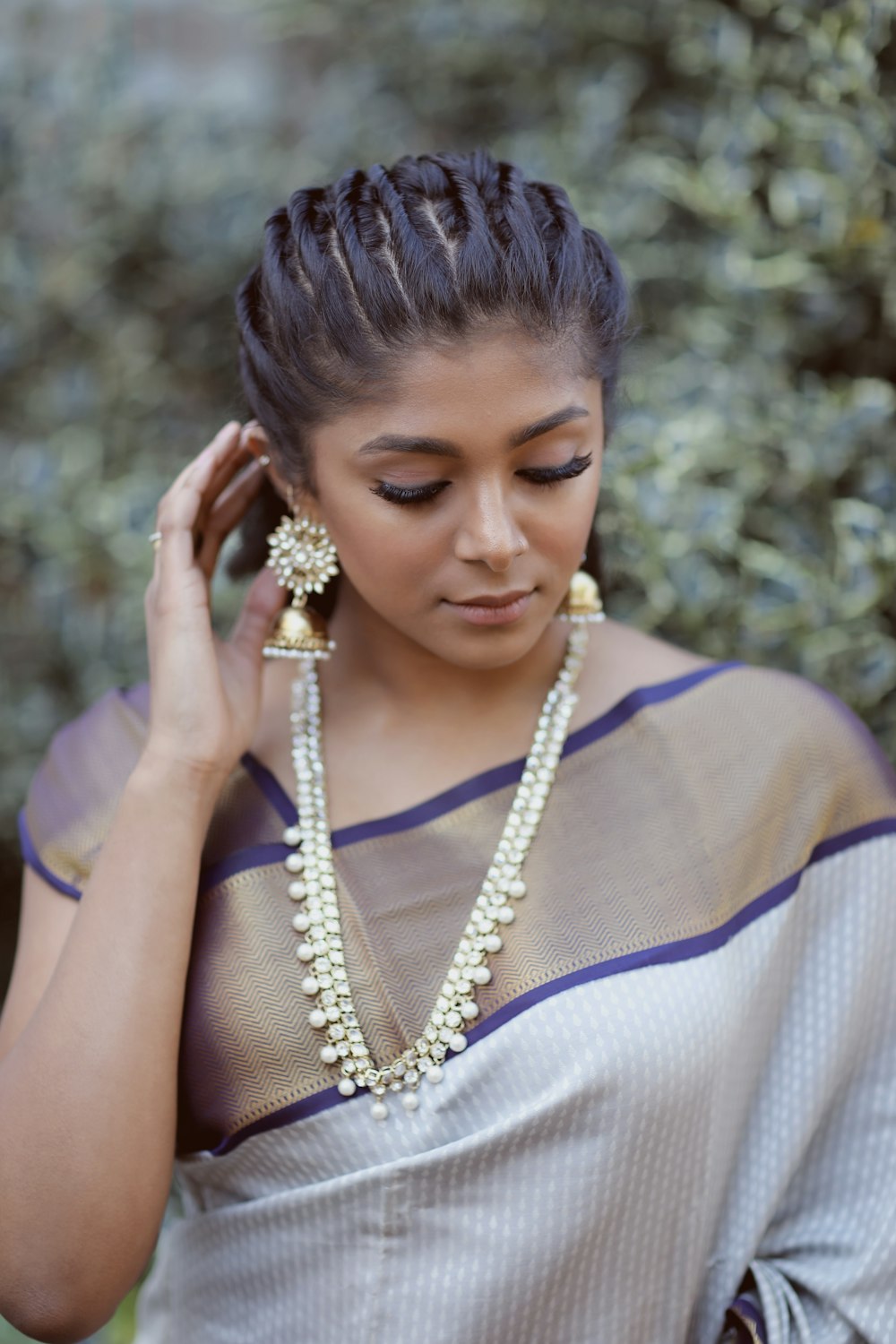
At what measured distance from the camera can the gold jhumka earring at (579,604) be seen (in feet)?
6.22

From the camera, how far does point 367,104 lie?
3393 mm

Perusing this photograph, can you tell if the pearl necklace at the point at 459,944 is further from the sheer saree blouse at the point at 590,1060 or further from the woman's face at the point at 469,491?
the woman's face at the point at 469,491

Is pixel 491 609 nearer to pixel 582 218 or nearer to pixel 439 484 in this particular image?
pixel 439 484

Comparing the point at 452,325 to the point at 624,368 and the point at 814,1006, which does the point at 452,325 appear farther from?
the point at 814,1006

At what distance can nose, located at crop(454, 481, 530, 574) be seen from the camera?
1541 mm

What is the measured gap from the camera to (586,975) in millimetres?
1620

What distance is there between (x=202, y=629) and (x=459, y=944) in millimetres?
583

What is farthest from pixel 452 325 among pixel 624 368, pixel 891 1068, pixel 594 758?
pixel 891 1068

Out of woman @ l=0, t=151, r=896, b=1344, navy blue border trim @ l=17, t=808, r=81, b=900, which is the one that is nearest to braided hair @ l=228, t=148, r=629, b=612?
woman @ l=0, t=151, r=896, b=1344

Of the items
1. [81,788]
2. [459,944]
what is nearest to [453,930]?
[459,944]

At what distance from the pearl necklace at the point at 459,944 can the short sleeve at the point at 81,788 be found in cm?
27

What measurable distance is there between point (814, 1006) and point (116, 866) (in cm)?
98

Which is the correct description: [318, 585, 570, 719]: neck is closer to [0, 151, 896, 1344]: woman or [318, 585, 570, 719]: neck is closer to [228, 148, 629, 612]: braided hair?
[0, 151, 896, 1344]: woman

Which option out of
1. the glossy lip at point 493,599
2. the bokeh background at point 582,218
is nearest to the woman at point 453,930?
the glossy lip at point 493,599
